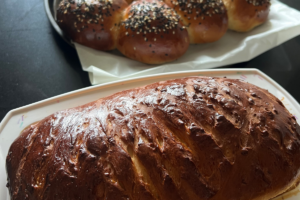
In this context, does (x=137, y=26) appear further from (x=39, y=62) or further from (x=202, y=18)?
(x=39, y=62)

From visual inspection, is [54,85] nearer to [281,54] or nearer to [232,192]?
[232,192]

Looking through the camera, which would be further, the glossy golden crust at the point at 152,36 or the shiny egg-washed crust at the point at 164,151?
the glossy golden crust at the point at 152,36

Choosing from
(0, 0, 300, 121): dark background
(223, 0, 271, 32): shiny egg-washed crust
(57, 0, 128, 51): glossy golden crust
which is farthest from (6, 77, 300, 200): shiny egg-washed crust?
(223, 0, 271, 32): shiny egg-washed crust

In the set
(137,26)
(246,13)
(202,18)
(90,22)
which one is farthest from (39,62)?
(246,13)

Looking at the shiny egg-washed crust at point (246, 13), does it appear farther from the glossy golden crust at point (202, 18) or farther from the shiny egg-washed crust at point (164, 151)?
the shiny egg-washed crust at point (164, 151)

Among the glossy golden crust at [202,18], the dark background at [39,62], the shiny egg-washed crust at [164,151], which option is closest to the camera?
the shiny egg-washed crust at [164,151]

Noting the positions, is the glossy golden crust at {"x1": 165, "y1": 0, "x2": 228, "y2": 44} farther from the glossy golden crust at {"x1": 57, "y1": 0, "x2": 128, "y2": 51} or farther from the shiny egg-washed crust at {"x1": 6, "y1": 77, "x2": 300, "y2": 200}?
the shiny egg-washed crust at {"x1": 6, "y1": 77, "x2": 300, "y2": 200}

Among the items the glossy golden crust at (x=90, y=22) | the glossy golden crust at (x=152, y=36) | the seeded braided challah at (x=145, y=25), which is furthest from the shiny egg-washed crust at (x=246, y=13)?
the glossy golden crust at (x=90, y=22)
